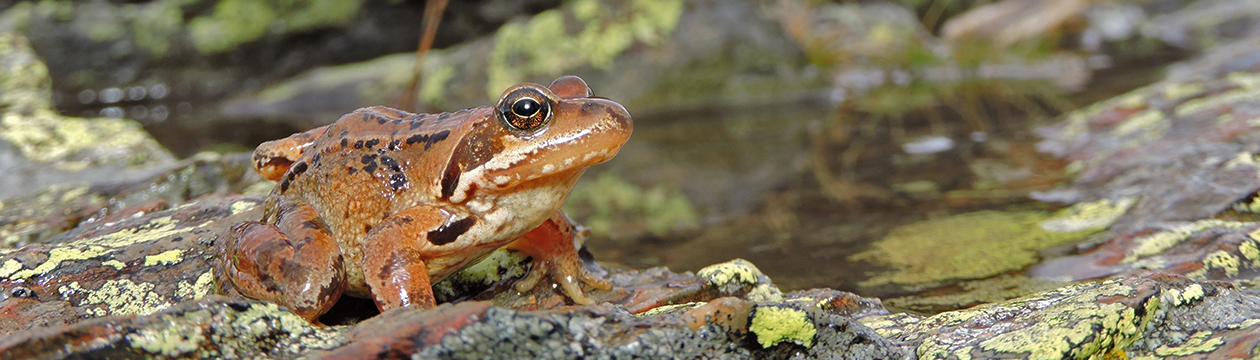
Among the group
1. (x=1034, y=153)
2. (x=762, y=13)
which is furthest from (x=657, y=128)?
→ (x=1034, y=153)

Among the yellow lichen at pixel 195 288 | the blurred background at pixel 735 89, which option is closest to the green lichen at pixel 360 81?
the blurred background at pixel 735 89

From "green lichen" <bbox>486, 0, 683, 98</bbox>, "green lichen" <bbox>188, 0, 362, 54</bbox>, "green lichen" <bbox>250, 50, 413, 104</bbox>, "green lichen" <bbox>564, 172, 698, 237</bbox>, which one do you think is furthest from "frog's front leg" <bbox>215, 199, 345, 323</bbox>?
"green lichen" <bbox>188, 0, 362, 54</bbox>

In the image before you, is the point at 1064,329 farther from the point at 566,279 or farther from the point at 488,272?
the point at 488,272

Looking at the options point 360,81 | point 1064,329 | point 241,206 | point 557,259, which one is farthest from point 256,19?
point 1064,329

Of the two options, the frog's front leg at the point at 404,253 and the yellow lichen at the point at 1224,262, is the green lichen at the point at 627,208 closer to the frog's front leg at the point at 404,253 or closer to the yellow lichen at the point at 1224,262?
the frog's front leg at the point at 404,253

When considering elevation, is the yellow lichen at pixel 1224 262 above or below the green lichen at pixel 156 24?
above

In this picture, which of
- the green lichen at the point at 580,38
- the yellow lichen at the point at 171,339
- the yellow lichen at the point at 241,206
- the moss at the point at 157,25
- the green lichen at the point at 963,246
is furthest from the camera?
the moss at the point at 157,25

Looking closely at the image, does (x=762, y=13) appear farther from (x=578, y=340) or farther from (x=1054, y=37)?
(x=578, y=340)
